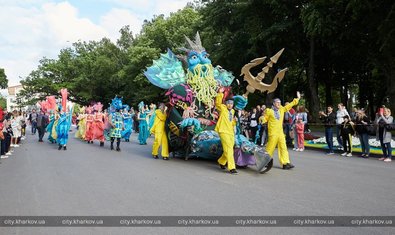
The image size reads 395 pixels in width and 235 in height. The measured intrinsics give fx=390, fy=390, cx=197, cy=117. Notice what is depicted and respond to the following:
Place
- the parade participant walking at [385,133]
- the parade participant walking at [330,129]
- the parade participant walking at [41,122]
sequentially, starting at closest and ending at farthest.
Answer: the parade participant walking at [385,133]
the parade participant walking at [330,129]
the parade participant walking at [41,122]

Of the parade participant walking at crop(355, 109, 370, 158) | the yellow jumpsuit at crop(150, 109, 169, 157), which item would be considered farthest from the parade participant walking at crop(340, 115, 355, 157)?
the yellow jumpsuit at crop(150, 109, 169, 157)

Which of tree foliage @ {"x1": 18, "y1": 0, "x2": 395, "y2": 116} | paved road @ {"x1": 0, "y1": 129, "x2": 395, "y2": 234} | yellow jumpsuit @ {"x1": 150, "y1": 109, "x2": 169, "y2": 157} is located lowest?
paved road @ {"x1": 0, "y1": 129, "x2": 395, "y2": 234}

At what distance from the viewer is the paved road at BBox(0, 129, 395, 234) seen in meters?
5.51

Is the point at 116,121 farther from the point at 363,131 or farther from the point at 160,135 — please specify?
the point at 363,131

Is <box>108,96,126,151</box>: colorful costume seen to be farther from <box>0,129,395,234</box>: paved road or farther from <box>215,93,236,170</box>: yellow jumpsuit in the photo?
<box>215,93,236,170</box>: yellow jumpsuit

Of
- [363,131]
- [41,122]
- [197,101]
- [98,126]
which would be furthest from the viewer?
[41,122]

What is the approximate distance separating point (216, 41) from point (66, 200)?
81.6 ft

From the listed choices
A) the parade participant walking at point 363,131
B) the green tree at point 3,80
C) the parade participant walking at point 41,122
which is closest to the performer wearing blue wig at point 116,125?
the parade participant walking at point 41,122

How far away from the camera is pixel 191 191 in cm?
697

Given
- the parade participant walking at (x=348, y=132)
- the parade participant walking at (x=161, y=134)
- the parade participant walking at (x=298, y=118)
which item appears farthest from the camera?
the parade participant walking at (x=298, y=118)

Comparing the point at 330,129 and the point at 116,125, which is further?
the point at 116,125

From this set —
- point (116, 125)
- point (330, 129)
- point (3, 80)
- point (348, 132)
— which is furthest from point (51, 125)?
point (3, 80)

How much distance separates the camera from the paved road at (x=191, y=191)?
5.51 metres

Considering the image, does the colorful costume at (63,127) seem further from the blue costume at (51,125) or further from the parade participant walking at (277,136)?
the parade participant walking at (277,136)
